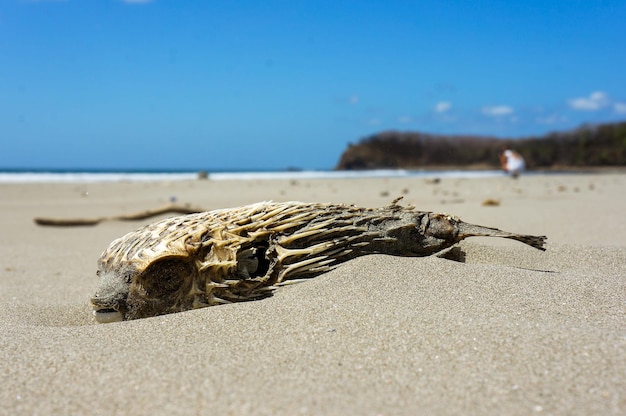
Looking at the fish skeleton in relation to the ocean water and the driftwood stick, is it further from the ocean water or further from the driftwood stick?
the ocean water

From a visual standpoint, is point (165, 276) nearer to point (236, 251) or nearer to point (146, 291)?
point (146, 291)

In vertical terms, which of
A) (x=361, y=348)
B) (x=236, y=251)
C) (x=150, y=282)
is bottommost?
(x=361, y=348)

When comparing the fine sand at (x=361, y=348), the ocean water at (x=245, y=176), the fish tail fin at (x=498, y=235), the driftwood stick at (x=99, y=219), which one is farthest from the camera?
the ocean water at (x=245, y=176)

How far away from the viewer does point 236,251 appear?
2.72 meters

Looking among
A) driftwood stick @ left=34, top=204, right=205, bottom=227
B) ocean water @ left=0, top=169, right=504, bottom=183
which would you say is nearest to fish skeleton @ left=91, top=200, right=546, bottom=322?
driftwood stick @ left=34, top=204, right=205, bottom=227

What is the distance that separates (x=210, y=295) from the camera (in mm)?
2709

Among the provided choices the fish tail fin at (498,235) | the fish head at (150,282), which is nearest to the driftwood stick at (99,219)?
the fish head at (150,282)

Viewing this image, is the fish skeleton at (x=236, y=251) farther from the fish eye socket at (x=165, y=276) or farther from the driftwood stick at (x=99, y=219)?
the driftwood stick at (x=99, y=219)

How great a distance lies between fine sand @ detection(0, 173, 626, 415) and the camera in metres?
1.70

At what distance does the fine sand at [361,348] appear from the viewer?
5.57 ft

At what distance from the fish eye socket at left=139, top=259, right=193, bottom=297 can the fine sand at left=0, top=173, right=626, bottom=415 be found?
0.17 m

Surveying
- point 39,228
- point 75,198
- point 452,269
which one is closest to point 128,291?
point 452,269

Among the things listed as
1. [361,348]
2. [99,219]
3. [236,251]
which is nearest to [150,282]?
[236,251]

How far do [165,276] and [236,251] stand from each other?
36 centimetres
